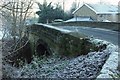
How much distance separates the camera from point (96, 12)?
45938 mm

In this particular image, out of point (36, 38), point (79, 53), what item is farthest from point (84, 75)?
point (36, 38)

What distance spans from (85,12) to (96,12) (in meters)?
3.68

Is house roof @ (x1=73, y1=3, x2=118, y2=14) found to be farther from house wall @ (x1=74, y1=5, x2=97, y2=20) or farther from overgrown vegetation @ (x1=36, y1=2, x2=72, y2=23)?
overgrown vegetation @ (x1=36, y1=2, x2=72, y2=23)

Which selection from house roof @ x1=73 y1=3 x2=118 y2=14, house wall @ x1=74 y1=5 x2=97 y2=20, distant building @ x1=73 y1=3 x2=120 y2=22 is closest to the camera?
distant building @ x1=73 y1=3 x2=120 y2=22

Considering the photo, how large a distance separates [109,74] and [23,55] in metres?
16.3

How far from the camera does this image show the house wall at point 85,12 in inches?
1865

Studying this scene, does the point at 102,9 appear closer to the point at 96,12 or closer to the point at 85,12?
the point at 96,12

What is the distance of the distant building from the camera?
151ft

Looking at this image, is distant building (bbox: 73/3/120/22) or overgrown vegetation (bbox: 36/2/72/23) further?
distant building (bbox: 73/3/120/22)

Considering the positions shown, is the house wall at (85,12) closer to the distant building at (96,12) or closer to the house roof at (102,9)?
the distant building at (96,12)

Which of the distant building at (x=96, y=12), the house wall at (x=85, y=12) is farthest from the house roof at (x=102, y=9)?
the house wall at (x=85, y=12)

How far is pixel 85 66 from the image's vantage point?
20.5 feet

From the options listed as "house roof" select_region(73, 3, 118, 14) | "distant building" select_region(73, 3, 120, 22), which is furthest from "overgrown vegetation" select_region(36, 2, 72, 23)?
"house roof" select_region(73, 3, 118, 14)

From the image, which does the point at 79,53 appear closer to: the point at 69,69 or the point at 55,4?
the point at 69,69
